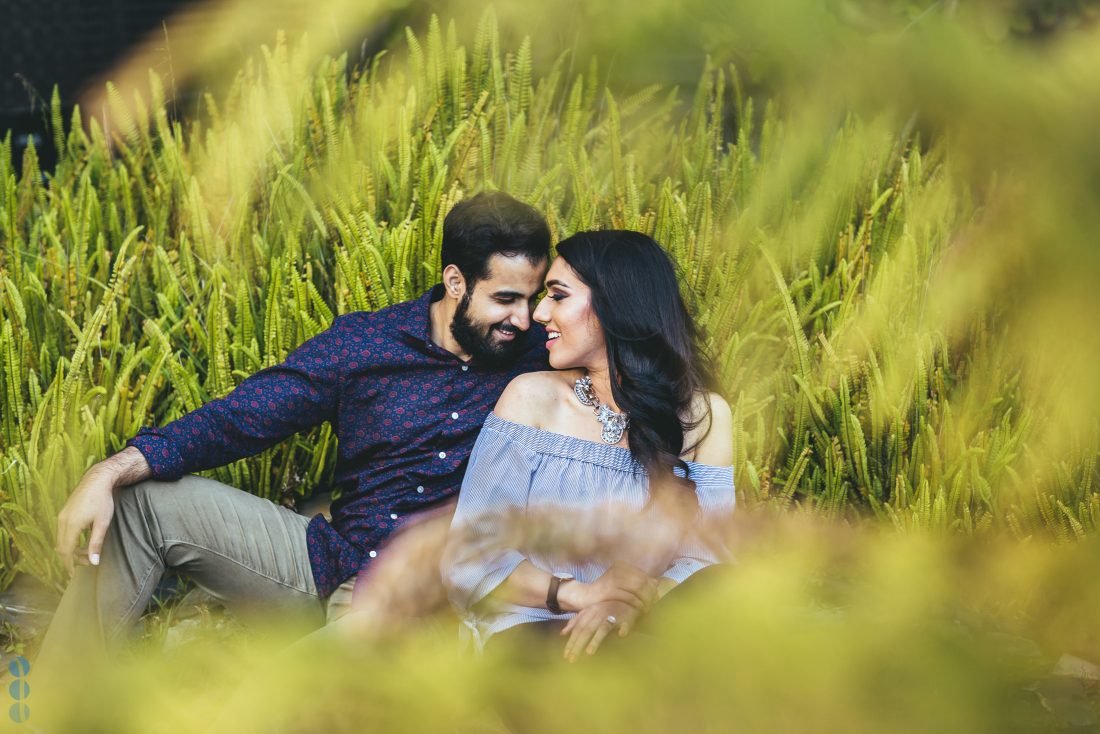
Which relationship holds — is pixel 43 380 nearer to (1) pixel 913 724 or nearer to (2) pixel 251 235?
(2) pixel 251 235

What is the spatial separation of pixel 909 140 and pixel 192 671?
2.51 m

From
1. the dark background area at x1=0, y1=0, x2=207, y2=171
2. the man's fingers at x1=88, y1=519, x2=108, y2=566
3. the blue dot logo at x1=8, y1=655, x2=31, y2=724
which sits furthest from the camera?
the dark background area at x1=0, y1=0, x2=207, y2=171

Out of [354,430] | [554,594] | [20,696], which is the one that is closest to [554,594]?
[554,594]

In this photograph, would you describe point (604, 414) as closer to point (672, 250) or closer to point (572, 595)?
point (572, 595)

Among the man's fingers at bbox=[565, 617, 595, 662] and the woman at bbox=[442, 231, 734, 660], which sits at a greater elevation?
the woman at bbox=[442, 231, 734, 660]

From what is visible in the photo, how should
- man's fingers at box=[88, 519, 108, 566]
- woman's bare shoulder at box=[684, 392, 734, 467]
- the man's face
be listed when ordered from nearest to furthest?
man's fingers at box=[88, 519, 108, 566] < woman's bare shoulder at box=[684, 392, 734, 467] < the man's face

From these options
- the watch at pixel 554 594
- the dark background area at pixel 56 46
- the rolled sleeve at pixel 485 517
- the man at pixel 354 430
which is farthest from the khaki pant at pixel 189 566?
the dark background area at pixel 56 46

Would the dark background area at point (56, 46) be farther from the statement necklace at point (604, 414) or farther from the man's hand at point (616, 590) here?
the man's hand at point (616, 590)

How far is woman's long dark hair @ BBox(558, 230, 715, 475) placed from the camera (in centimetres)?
177

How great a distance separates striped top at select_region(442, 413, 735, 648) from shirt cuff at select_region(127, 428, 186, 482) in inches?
17.9

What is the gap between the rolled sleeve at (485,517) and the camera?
1646mm

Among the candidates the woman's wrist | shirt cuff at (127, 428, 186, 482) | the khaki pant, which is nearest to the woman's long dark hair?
the woman's wrist

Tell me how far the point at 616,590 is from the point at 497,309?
57cm

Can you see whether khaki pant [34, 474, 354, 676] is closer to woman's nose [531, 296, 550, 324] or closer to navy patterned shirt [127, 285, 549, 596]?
navy patterned shirt [127, 285, 549, 596]
